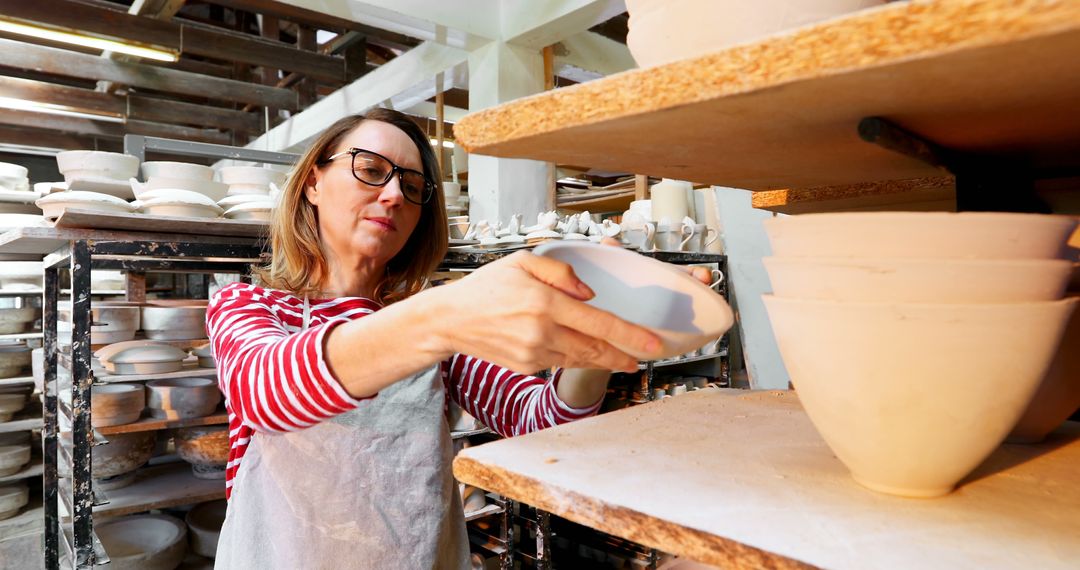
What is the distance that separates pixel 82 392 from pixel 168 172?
0.91m

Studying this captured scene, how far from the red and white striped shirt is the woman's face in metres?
0.14

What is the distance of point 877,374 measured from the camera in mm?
496

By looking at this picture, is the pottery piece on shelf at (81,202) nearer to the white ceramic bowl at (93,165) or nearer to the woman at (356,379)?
the white ceramic bowl at (93,165)

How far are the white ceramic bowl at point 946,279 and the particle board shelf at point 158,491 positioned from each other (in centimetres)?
276

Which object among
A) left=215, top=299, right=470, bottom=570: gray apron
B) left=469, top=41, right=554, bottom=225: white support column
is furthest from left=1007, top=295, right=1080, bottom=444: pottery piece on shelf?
left=469, top=41, right=554, bottom=225: white support column

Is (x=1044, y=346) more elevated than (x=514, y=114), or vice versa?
(x=514, y=114)

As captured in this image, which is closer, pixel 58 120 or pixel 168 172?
pixel 168 172

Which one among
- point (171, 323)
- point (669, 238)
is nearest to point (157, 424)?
point (171, 323)

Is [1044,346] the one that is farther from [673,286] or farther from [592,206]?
[592,206]

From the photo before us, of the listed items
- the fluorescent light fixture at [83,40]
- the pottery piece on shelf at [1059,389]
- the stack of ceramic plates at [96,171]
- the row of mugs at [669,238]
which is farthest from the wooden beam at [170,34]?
the pottery piece on shelf at [1059,389]

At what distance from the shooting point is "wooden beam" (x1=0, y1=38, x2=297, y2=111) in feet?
15.3

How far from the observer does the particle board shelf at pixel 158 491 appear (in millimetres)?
2502

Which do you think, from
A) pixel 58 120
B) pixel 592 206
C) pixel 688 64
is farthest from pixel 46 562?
pixel 58 120

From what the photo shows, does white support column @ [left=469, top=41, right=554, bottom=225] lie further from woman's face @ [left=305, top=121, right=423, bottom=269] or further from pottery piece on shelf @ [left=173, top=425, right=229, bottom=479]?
woman's face @ [left=305, top=121, right=423, bottom=269]
